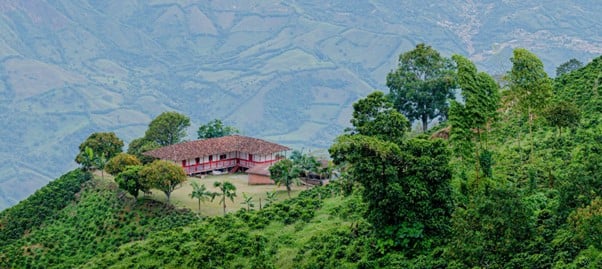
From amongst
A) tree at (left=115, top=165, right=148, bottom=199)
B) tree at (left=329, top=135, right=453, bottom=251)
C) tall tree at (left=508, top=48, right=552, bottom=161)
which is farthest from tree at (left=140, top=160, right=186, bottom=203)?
tree at (left=329, top=135, right=453, bottom=251)

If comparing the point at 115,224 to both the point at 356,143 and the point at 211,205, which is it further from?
the point at 356,143

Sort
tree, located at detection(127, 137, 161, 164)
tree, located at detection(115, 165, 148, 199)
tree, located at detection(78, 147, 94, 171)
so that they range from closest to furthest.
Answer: tree, located at detection(115, 165, 148, 199)
tree, located at detection(78, 147, 94, 171)
tree, located at detection(127, 137, 161, 164)

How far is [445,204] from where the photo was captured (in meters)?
28.4

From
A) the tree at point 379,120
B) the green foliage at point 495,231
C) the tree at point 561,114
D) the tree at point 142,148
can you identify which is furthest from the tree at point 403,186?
the tree at point 142,148

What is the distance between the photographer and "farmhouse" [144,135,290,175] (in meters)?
66.9

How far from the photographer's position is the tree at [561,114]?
119 ft

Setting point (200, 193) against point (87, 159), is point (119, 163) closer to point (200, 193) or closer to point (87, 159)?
point (87, 159)

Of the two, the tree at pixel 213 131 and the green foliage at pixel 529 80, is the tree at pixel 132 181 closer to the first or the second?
the tree at pixel 213 131

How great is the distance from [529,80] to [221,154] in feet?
127

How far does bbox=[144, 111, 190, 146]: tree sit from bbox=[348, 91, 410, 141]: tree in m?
46.3

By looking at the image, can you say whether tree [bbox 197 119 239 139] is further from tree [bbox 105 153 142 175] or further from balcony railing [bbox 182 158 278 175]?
tree [bbox 105 153 142 175]

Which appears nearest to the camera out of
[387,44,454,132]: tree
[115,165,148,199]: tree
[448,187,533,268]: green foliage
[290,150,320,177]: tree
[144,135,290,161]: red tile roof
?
[448,187,533,268]: green foliage

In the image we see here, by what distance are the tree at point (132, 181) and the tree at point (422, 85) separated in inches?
777

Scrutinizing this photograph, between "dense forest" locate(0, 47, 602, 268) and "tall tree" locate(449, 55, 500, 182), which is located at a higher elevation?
"tall tree" locate(449, 55, 500, 182)
